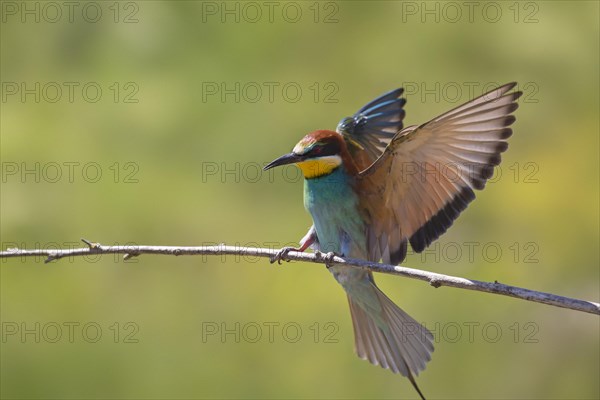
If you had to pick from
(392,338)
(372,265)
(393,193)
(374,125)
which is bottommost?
(392,338)

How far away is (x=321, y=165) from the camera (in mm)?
1762

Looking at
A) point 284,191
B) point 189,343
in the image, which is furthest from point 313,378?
point 284,191

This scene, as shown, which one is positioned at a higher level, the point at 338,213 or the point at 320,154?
the point at 320,154

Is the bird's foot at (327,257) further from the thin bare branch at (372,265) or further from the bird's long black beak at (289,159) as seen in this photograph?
the bird's long black beak at (289,159)

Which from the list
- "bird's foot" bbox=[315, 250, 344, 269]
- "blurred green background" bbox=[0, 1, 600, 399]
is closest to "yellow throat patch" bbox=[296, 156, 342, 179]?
"bird's foot" bbox=[315, 250, 344, 269]

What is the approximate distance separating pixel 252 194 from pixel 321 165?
150cm

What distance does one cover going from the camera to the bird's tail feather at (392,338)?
1837 mm

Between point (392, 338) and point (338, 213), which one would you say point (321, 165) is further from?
point (392, 338)

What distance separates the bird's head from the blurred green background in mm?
1107

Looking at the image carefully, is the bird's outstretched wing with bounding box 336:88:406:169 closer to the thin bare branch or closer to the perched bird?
Result: the perched bird

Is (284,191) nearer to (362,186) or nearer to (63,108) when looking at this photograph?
(63,108)

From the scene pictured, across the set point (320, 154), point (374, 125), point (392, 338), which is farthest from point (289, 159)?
point (392, 338)

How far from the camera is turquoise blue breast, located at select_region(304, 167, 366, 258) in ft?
5.74

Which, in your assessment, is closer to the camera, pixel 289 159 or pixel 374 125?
pixel 289 159
